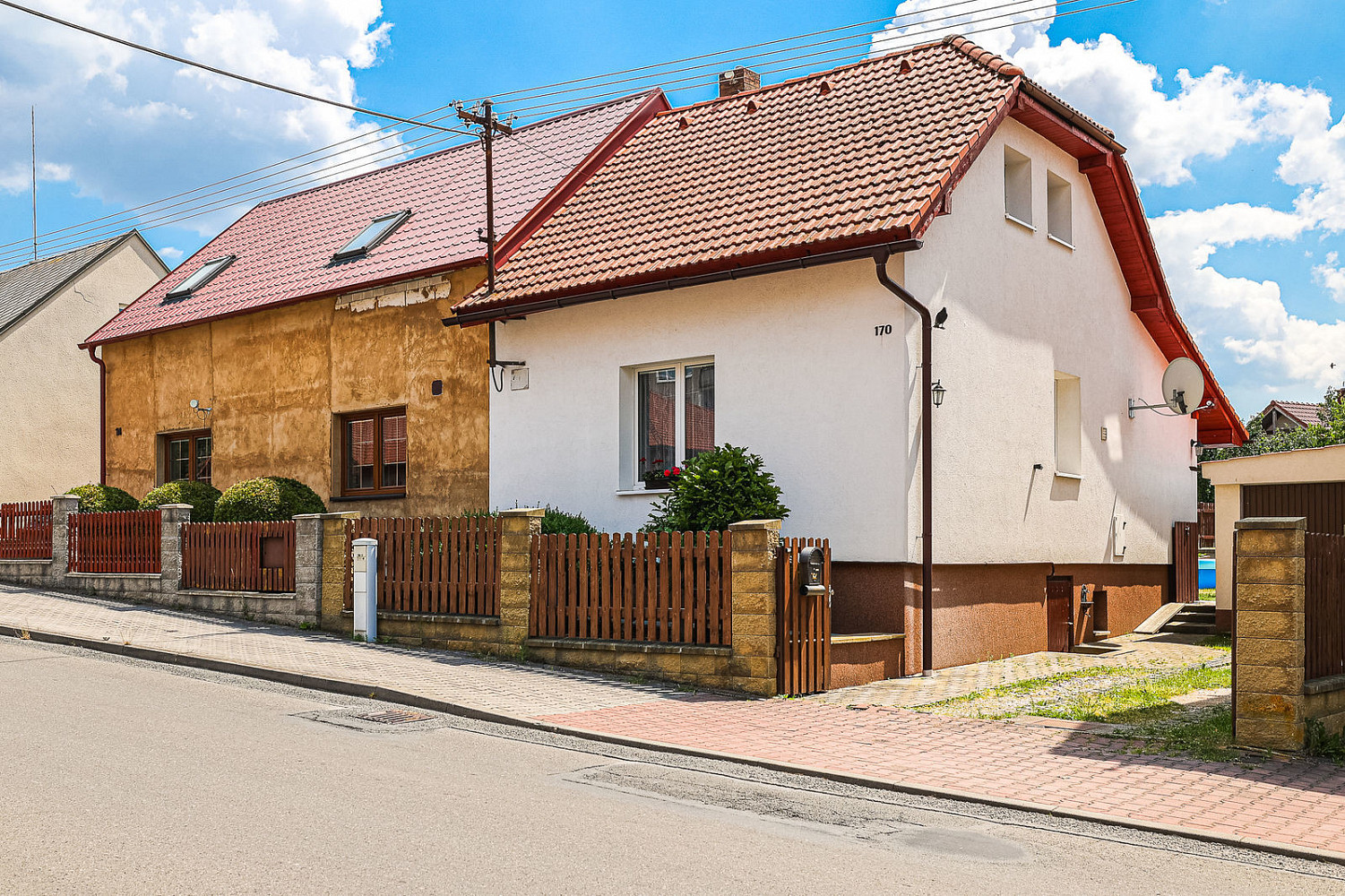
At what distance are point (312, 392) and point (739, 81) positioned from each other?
8769 mm

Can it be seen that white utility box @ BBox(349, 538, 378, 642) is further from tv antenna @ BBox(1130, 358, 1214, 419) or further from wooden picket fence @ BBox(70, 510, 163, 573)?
Answer: tv antenna @ BBox(1130, 358, 1214, 419)

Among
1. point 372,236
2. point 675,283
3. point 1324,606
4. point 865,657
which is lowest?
point 865,657

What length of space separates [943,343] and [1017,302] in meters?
2.34

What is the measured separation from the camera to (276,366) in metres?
19.7

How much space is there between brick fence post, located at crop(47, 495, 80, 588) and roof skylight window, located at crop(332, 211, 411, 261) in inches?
230

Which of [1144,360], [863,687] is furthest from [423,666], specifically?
[1144,360]

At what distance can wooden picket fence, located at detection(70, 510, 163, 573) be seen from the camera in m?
17.4

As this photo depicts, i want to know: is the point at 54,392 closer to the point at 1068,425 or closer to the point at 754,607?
the point at 1068,425

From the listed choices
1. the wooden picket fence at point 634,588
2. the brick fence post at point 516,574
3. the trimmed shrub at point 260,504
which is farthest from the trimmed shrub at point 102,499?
the wooden picket fence at point 634,588

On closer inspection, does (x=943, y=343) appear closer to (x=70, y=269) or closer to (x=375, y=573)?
(x=375, y=573)

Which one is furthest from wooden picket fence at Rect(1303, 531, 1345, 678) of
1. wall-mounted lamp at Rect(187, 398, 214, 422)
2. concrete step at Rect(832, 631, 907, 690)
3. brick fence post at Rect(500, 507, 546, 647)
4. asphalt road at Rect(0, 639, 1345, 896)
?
wall-mounted lamp at Rect(187, 398, 214, 422)

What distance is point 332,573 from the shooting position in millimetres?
14570

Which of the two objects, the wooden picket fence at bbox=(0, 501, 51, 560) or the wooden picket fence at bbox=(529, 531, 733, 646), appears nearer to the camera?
the wooden picket fence at bbox=(529, 531, 733, 646)

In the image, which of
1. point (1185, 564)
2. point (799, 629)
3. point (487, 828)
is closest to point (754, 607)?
point (799, 629)
